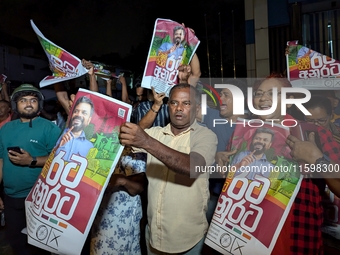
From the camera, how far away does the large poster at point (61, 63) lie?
280cm

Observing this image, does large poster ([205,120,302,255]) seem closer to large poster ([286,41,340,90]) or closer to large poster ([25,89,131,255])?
large poster ([25,89,131,255])

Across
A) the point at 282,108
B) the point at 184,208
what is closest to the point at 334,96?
the point at 282,108

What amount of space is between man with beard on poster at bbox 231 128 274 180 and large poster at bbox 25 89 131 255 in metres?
0.86

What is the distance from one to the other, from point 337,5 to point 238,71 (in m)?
3.77

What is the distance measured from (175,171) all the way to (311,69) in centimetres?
212

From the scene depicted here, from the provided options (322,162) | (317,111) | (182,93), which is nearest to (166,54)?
(182,93)

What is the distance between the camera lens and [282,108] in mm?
2264

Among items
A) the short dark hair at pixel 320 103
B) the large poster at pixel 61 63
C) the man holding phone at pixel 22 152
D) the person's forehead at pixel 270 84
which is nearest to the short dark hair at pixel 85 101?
the large poster at pixel 61 63

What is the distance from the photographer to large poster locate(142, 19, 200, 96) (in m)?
2.90

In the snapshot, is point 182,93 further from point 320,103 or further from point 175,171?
point 320,103

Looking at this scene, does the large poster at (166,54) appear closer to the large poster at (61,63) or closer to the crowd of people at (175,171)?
the crowd of people at (175,171)

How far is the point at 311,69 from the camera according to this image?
3129mm

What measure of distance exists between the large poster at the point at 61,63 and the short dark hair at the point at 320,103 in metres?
2.07

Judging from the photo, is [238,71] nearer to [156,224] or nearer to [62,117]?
[62,117]
